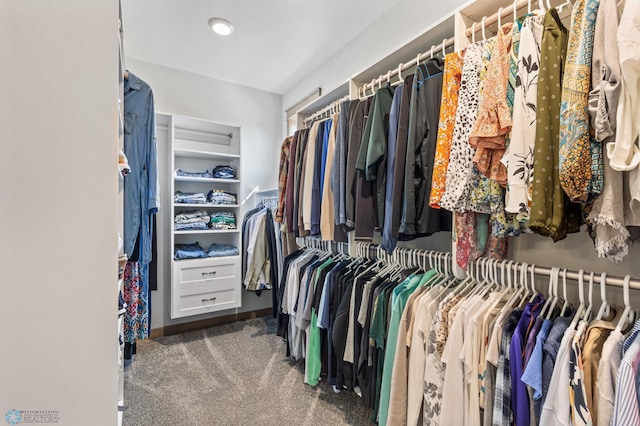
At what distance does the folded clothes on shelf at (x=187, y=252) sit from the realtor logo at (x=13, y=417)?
6.36 feet

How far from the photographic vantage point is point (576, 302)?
116 centimetres

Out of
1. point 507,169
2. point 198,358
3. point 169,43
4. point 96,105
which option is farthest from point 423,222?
point 169,43

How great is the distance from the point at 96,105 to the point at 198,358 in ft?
7.02

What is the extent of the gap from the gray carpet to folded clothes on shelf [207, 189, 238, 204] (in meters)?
1.33

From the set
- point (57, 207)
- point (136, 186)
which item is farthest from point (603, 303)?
point (136, 186)

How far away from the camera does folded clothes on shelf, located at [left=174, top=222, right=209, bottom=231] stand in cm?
271

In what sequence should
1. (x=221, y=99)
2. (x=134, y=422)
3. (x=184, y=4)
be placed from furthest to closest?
(x=221, y=99) < (x=184, y=4) < (x=134, y=422)

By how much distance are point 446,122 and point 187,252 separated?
245cm

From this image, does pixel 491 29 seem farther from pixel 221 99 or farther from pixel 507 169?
pixel 221 99

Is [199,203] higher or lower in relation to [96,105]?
lower

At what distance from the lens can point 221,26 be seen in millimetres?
2293

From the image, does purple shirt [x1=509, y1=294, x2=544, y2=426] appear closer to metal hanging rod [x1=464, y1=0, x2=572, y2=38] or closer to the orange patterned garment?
the orange patterned garment

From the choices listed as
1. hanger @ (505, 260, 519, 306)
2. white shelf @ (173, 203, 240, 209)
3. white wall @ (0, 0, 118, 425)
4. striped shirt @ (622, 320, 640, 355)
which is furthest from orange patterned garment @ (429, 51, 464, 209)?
white shelf @ (173, 203, 240, 209)

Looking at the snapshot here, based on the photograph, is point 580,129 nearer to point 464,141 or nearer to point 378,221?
point 464,141
